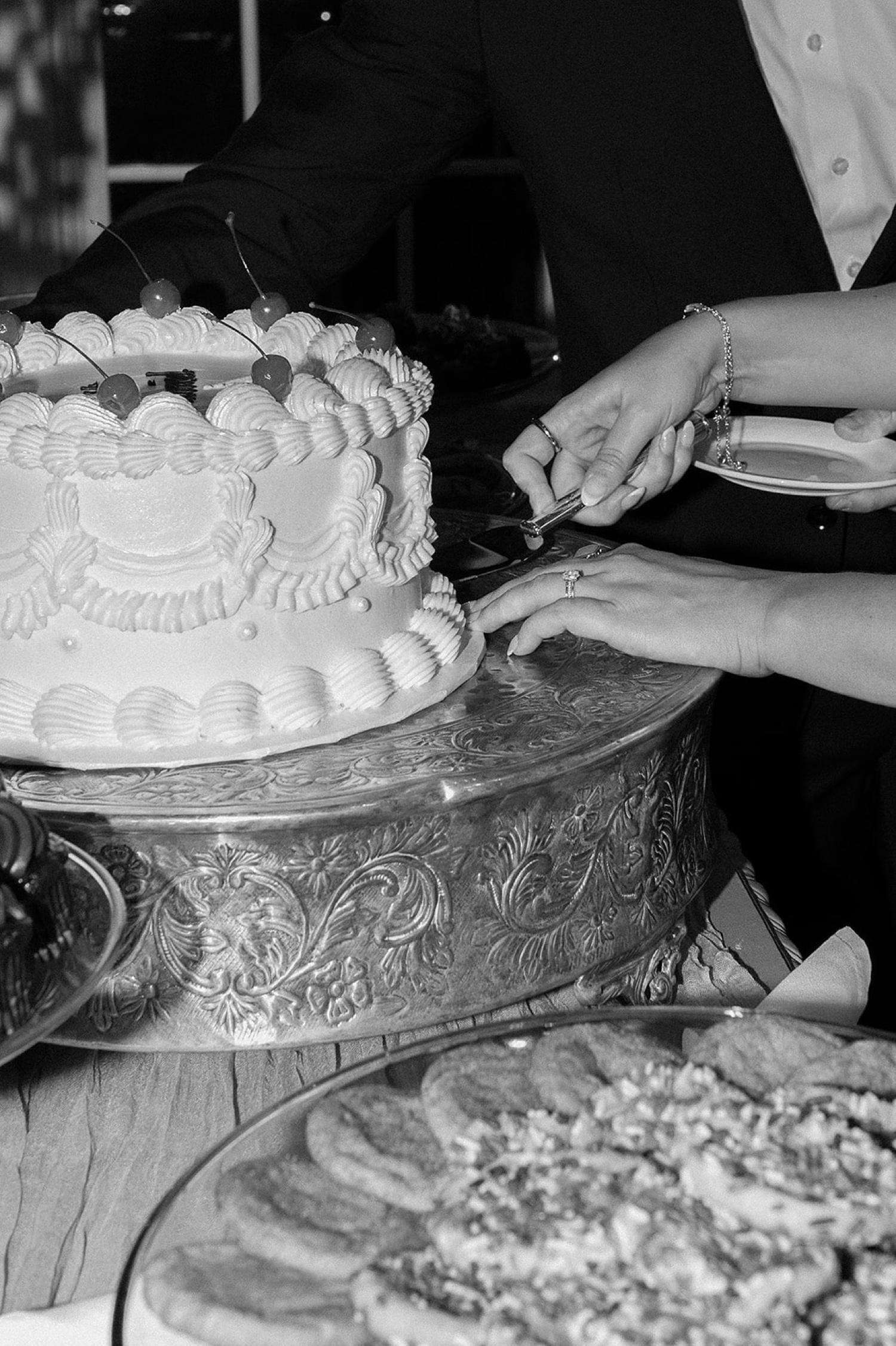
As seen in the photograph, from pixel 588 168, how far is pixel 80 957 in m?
1.48

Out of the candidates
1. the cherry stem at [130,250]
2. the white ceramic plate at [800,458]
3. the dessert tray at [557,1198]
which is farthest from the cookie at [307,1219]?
the cherry stem at [130,250]

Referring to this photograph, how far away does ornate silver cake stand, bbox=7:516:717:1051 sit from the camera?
1.13 m

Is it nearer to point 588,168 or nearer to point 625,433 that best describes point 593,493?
point 625,433

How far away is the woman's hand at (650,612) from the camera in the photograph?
4.75ft

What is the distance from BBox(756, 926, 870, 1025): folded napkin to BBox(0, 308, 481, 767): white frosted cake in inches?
15.1

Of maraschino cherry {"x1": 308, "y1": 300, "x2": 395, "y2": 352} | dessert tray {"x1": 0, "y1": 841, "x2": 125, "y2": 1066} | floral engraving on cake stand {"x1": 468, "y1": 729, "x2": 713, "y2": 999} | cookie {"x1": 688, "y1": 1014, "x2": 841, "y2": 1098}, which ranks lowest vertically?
floral engraving on cake stand {"x1": 468, "y1": 729, "x2": 713, "y2": 999}

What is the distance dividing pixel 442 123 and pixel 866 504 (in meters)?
0.86

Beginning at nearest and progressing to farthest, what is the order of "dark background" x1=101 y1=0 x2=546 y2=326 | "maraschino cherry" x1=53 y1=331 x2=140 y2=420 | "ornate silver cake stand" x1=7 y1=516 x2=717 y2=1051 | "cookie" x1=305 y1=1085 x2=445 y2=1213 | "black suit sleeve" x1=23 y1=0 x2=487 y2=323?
"cookie" x1=305 y1=1085 x2=445 y2=1213
"ornate silver cake stand" x1=7 y1=516 x2=717 y2=1051
"maraschino cherry" x1=53 y1=331 x2=140 y2=420
"black suit sleeve" x1=23 y1=0 x2=487 y2=323
"dark background" x1=101 y1=0 x2=546 y2=326

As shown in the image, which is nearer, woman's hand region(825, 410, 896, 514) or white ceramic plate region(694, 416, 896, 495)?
white ceramic plate region(694, 416, 896, 495)

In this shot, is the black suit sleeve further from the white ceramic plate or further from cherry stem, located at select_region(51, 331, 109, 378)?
the white ceramic plate

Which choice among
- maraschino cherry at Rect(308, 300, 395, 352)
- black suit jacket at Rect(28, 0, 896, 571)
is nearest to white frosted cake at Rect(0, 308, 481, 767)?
maraschino cherry at Rect(308, 300, 395, 352)

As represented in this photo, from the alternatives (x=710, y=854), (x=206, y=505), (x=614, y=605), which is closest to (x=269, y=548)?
(x=206, y=505)

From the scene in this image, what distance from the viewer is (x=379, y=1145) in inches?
33.4

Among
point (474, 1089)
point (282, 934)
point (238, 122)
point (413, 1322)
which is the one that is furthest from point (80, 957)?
point (238, 122)
